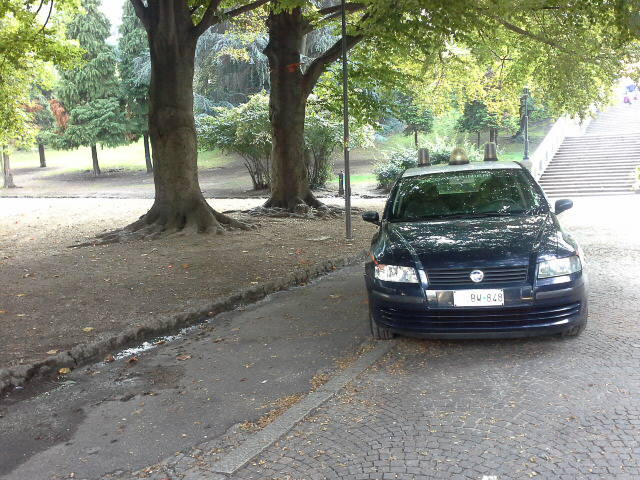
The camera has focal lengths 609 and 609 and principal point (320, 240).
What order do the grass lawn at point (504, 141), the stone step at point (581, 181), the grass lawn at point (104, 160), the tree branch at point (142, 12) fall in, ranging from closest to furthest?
the tree branch at point (142, 12), the stone step at point (581, 181), the grass lawn at point (504, 141), the grass lawn at point (104, 160)

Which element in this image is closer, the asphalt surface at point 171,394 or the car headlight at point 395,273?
the asphalt surface at point 171,394

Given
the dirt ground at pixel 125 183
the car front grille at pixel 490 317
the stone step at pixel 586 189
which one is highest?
the car front grille at pixel 490 317

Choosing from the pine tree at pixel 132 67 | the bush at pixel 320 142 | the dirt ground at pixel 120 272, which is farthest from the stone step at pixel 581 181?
the pine tree at pixel 132 67

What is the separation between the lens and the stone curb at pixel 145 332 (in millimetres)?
5152

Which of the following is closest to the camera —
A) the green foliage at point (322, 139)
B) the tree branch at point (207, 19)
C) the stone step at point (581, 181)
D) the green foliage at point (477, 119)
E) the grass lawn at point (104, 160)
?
the tree branch at point (207, 19)

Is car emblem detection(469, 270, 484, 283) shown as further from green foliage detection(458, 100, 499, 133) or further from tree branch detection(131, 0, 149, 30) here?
green foliage detection(458, 100, 499, 133)

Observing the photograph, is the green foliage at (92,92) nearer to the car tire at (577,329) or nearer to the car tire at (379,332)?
the car tire at (379,332)

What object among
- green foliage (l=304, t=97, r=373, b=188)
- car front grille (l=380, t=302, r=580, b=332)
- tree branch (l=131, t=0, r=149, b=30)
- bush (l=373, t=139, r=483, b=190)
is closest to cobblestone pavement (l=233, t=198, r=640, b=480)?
car front grille (l=380, t=302, r=580, b=332)

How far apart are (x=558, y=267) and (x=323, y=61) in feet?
41.7

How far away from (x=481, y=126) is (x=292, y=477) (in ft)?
135

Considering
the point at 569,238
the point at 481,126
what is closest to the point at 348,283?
the point at 569,238

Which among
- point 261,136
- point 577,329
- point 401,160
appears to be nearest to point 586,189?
point 401,160

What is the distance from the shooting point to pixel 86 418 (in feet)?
14.3

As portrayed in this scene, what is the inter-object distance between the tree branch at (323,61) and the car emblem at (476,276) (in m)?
12.5
